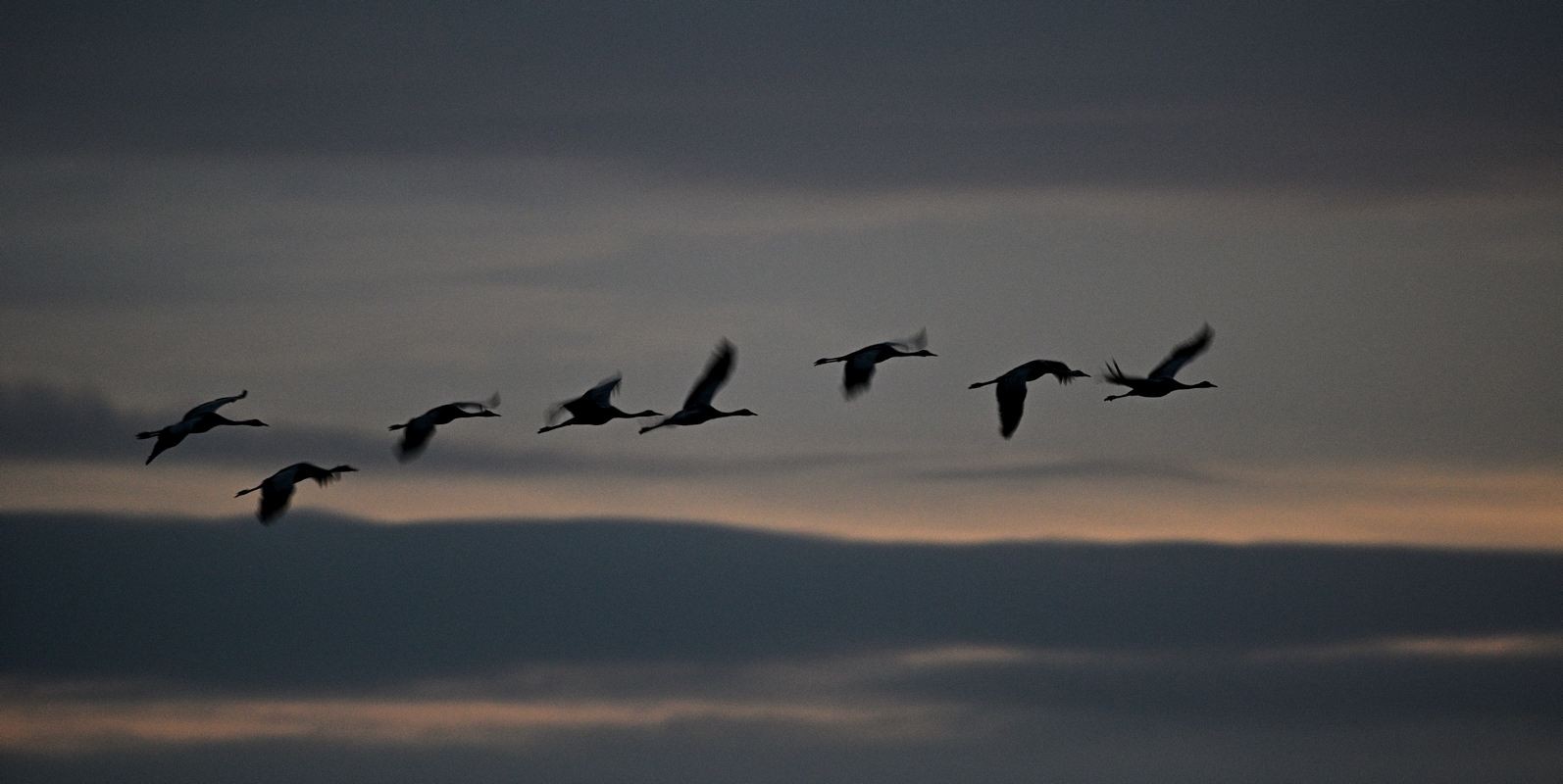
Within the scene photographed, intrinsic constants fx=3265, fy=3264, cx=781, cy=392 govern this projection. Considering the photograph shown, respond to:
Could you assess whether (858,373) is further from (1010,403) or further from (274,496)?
(274,496)

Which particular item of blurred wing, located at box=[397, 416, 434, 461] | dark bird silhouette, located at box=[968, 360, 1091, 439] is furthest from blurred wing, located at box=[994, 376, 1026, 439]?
blurred wing, located at box=[397, 416, 434, 461]

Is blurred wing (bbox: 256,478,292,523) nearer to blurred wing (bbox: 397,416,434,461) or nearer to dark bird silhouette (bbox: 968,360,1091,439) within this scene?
blurred wing (bbox: 397,416,434,461)

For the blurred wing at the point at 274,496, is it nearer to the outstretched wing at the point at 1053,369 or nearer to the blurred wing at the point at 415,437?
the blurred wing at the point at 415,437

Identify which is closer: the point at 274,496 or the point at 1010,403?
the point at 1010,403

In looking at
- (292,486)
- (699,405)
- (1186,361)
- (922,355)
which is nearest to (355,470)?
(292,486)

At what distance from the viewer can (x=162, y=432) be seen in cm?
10356

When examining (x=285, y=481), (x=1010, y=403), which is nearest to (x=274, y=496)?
(x=285, y=481)

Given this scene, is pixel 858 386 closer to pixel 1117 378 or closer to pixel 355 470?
pixel 1117 378

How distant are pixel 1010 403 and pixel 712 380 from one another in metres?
11.9

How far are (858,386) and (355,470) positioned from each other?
53.2ft

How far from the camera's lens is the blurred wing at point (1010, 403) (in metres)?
94.8

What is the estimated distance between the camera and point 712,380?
10375cm

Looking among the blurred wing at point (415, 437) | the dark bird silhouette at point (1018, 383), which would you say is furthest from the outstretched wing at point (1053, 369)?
the blurred wing at point (415, 437)

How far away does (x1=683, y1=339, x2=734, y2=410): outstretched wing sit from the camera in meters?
103
